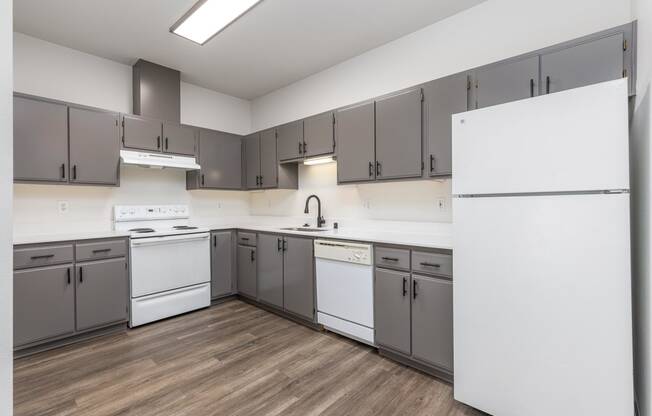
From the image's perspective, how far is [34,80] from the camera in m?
2.88

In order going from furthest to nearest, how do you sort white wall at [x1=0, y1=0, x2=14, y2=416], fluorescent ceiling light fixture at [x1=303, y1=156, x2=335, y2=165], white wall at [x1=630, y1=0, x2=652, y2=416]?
1. fluorescent ceiling light fixture at [x1=303, y1=156, x2=335, y2=165]
2. white wall at [x1=630, y1=0, x2=652, y2=416]
3. white wall at [x1=0, y1=0, x2=14, y2=416]

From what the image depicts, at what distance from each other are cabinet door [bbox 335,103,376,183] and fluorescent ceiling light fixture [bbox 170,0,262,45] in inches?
46.7

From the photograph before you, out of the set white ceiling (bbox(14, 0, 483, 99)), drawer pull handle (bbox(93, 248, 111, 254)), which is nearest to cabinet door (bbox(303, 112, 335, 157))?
white ceiling (bbox(14, 0, 483, 99))

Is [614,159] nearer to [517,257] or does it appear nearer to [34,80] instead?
[517,257]

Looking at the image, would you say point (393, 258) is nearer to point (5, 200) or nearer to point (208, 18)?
point (5, 200)

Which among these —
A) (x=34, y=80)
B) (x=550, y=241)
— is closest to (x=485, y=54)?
(x=550, y=241)

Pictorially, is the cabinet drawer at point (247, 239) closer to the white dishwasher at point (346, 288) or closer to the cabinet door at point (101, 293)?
the white dishwasher at point (346, 288)

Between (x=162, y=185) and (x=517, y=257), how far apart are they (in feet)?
12.2

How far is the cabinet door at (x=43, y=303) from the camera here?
2.37 meters

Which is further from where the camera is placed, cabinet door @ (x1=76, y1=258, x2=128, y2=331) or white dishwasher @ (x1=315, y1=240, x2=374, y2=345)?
cabinet door @ (x1=76, y1=258, x2=128, y2=331)

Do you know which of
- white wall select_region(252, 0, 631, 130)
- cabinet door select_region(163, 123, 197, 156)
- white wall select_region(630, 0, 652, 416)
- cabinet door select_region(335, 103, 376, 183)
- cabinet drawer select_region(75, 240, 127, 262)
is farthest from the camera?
cabinet door select_region(163, 123, 197, 156)

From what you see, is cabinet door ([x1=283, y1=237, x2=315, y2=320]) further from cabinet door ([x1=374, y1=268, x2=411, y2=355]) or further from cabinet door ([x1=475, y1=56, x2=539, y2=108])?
cabinet door ([x1=475, y1=56, x2=539, y2=108])

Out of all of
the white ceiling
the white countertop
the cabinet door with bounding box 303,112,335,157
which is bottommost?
the white countertop

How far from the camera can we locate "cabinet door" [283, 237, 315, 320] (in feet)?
9.58
